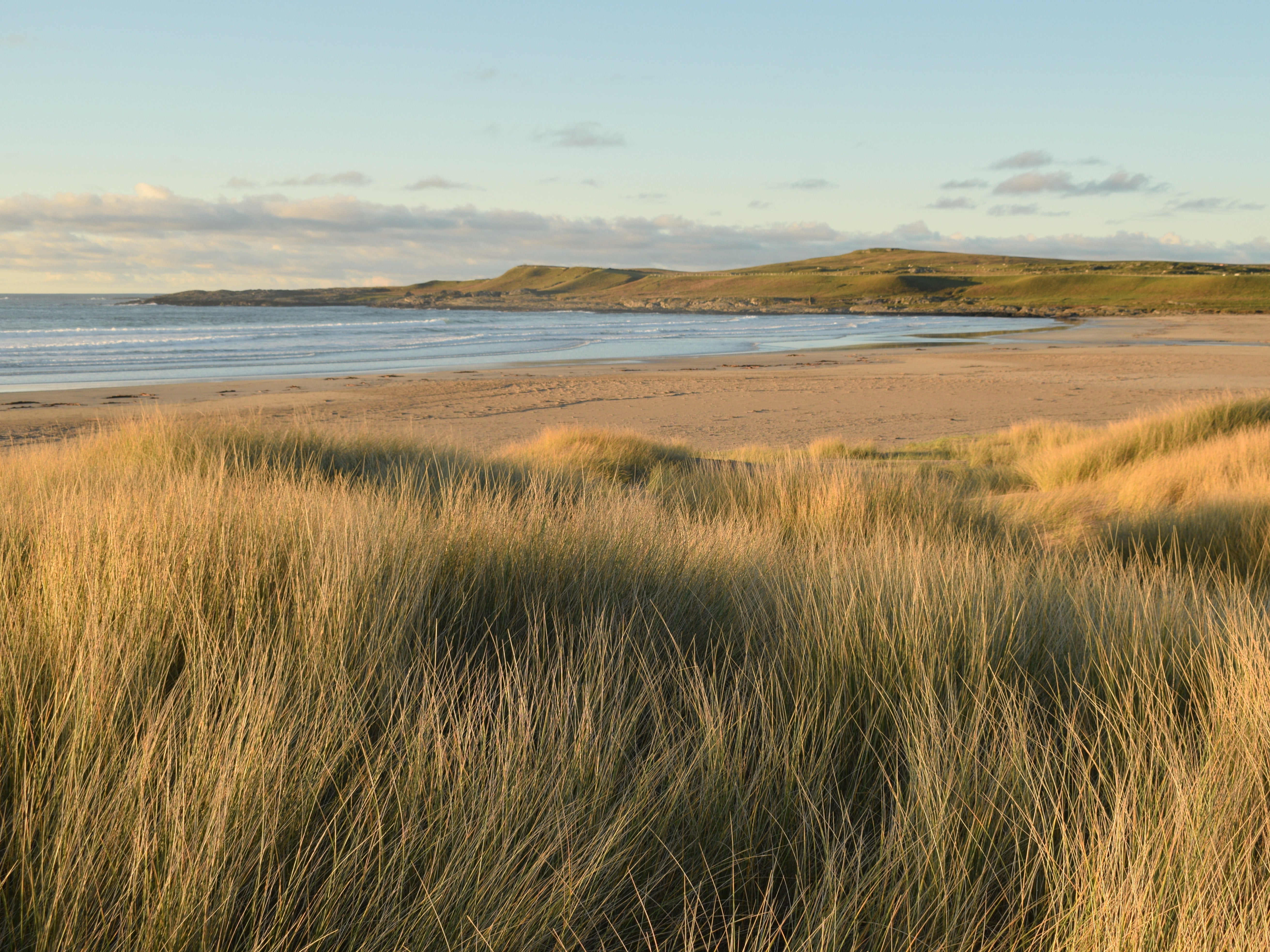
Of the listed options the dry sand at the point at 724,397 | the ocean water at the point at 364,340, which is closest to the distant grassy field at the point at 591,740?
the dry sand at the point at 724,397

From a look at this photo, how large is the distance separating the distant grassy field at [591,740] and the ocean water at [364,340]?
23571mm

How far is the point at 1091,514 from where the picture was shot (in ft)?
21.7

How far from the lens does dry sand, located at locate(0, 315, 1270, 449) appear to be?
15719 millimetres

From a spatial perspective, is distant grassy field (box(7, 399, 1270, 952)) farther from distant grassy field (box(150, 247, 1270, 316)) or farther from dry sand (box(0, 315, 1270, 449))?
distant grassy field (box(150, 247, 1270, 316))

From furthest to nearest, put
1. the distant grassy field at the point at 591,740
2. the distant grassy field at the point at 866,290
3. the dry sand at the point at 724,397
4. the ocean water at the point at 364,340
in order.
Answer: the distant grassy field at the point at 866,290 → the ocean water at the point at 364,340 → the dry sand at the point at 724,397 → the distant grassy field at the point at 591,740

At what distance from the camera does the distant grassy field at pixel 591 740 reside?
1.48 m

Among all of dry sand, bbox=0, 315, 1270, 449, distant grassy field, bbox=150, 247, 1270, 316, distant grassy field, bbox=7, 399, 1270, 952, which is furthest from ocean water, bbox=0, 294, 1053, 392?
distant grassy field, bbox=7, 399, 1270, 952

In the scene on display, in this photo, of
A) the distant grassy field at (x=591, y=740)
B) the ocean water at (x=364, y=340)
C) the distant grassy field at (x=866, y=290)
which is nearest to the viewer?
the distant grassy field at (x=591, y=740)

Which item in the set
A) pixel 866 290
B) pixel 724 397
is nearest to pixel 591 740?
pixel 724 397

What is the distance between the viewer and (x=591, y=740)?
1.96 meters

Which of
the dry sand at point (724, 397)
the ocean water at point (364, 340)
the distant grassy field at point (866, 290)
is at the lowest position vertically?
the dry sand at point (724, 397)

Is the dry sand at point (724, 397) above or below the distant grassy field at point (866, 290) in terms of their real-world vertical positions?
below

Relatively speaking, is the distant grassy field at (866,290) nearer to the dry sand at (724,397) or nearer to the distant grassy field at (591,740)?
the dry sand at (724,397)

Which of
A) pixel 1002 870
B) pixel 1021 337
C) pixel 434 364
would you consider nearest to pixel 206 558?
pixel 1002 870
